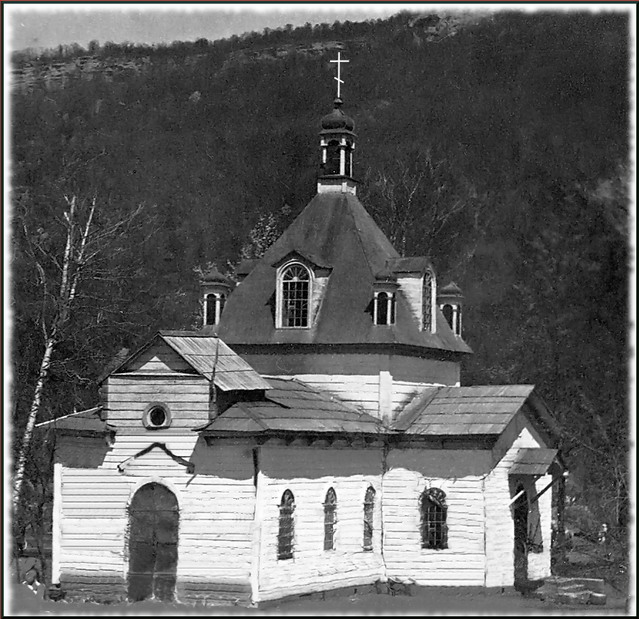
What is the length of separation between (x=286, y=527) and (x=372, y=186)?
23.8 m

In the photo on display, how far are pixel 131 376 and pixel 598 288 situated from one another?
23.7m

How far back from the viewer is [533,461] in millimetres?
36719

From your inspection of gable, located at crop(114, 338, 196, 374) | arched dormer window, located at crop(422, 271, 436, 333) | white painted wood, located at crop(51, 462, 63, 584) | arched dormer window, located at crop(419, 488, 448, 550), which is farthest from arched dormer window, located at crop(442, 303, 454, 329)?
white painted wood, located at crop(51, 462, 63, 584)

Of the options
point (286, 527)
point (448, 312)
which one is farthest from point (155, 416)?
point (448, 312)

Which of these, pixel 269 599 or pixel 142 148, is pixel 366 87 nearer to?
pixel 142 148

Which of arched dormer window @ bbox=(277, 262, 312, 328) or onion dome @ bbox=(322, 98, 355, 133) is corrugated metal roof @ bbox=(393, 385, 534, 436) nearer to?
arched dormer window @ bbox=(277, 262, 312, 328)

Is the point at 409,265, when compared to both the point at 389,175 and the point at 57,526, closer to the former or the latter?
the point at 57,526

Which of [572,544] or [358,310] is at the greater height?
[358,310]

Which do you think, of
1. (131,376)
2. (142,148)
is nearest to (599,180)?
(142,148)

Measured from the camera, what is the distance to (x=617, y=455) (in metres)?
43.5

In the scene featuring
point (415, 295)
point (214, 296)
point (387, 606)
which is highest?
point (214, 296)

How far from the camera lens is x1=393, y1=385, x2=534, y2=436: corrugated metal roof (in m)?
36.1

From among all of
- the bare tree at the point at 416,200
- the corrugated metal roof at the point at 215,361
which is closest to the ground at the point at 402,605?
the corrugated metal roof at the point at 215,361

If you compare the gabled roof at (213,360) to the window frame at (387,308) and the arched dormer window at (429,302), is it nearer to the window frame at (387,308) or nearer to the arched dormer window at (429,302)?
the window frame at (387,308)
